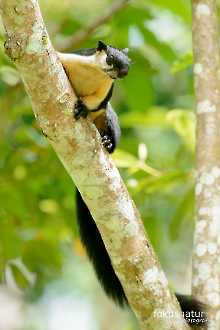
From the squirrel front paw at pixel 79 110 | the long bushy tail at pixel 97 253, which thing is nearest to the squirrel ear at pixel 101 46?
the squirrel front paw at pixel 79 110

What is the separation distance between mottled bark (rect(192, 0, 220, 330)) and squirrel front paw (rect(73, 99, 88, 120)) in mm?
533

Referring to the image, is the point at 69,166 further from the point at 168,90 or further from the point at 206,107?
the point at 168,90

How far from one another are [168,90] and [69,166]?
3.41 m

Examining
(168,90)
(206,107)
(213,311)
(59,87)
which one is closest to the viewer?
(59,87)

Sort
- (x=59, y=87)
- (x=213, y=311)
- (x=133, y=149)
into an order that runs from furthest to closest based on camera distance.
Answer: (x=133, y=149) < (x=213, y=311) < (x=59, y=87)

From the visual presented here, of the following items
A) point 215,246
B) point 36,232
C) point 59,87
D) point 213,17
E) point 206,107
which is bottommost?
point 36,232

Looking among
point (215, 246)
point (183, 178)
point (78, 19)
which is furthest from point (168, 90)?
point (215, 246)

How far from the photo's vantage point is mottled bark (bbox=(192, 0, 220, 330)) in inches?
95.3

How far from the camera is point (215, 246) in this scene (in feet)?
8.07

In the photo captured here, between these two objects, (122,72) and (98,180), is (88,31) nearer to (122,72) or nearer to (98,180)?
(122,72)

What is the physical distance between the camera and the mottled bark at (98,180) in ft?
7.05

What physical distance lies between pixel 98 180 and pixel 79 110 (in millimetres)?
216

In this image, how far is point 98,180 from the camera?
227 centimetres

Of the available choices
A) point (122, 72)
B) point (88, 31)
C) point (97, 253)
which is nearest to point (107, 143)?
point (122, 72)
